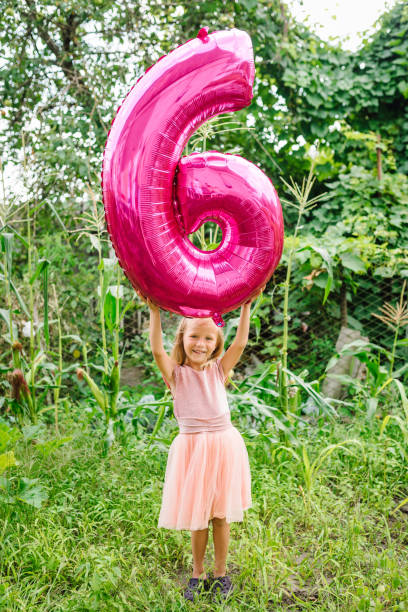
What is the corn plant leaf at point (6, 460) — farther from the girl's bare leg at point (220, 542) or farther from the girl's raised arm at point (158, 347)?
the girl's bare leg at point (220, 542)

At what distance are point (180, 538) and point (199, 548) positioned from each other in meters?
0.33

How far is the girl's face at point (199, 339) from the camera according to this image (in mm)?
1751

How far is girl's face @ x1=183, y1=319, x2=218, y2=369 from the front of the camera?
68.9 inches

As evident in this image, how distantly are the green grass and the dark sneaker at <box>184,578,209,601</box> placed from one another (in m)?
0.04

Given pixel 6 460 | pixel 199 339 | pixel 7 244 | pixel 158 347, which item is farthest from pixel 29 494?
pixel 7 244

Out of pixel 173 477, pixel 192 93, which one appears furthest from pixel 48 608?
→ pixel 192 93

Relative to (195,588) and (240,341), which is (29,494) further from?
(240,341)

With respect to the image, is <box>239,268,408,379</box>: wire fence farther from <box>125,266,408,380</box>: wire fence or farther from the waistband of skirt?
the waistband of skirt

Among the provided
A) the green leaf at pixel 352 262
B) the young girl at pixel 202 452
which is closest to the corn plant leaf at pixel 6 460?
the young girl at pixel 202 452

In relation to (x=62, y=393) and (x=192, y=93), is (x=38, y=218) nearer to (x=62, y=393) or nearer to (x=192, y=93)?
(x=62, y=393)

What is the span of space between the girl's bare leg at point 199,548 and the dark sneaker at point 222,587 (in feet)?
0.17

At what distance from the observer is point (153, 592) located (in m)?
1.71

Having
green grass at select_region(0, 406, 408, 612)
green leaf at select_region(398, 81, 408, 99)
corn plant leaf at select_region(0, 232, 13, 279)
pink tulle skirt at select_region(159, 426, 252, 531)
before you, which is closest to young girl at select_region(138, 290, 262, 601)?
pink tulle skirt at select_region(159, 426, 252, 531)

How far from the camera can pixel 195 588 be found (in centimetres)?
175
